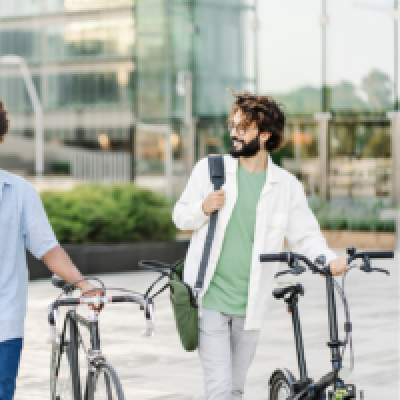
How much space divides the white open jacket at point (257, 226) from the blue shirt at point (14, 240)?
2.68ft

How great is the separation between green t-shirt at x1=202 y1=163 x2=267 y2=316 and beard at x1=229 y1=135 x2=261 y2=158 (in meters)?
0.18

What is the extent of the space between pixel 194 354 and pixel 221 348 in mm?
3918

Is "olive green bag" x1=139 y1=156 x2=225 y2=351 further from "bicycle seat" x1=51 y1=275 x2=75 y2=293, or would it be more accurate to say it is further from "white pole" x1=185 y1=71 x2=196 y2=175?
"white pole" x1=185 y1=71 x2=196 y2=175

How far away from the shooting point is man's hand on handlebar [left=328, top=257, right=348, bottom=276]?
12.5 feet

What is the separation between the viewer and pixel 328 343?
366 cm

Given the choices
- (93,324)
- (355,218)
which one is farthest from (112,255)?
(93,324)

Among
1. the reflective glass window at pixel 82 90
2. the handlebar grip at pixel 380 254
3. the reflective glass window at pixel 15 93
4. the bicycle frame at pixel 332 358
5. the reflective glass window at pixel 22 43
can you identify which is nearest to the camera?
the bicycle frame at pixel 332 358

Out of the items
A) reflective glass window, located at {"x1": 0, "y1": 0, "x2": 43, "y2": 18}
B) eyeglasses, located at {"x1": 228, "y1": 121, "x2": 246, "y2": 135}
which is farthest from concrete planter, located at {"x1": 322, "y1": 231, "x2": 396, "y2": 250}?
reflective glass window, located at {"x1": 0, "y1": 0, "x2": 43, "y2": 18}

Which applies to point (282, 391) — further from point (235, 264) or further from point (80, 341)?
point (80, 341)

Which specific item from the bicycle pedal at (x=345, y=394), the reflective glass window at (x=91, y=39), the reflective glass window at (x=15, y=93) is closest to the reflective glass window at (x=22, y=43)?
the reflective glass window at (x=91, y=39)

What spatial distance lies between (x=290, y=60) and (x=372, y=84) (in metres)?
3.10

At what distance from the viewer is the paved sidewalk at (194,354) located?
6644mm

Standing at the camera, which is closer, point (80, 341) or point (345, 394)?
point (345, 394)

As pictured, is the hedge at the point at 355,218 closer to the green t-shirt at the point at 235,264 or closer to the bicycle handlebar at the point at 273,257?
the green t-shirt at the point at 235,264
